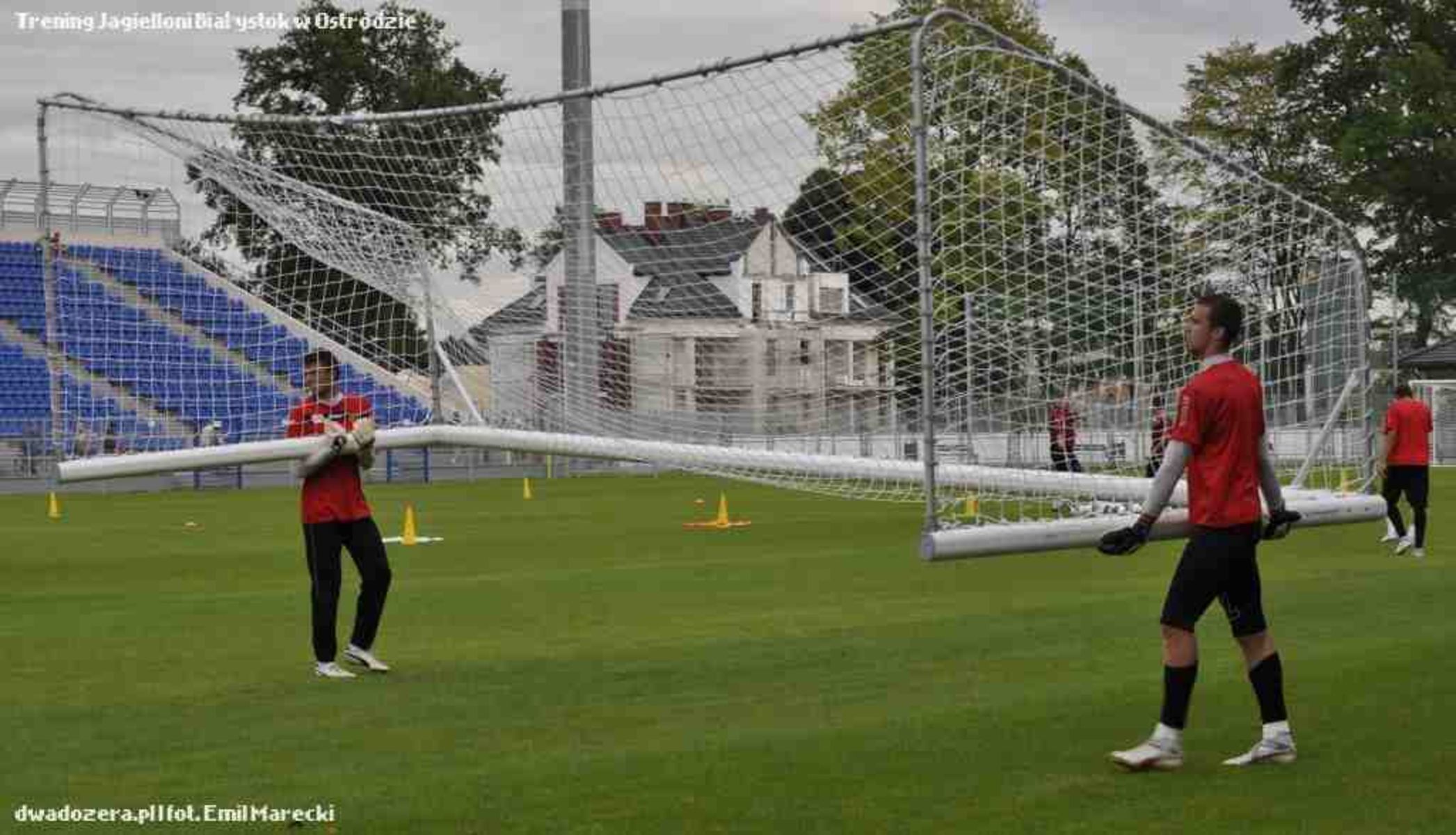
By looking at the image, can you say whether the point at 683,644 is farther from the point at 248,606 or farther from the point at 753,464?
the point at 248,606

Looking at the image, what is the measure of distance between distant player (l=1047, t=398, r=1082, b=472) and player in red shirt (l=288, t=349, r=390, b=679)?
4721mm

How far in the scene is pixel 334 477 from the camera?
13.1 meters

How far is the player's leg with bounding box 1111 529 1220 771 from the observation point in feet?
30.8

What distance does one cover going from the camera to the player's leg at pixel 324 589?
13.0m

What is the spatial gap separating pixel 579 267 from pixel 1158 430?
14.7 feet

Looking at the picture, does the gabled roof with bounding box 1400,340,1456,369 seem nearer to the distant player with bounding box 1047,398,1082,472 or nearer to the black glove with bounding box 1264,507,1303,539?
the distant player with bounding box 1047,398,1082,472

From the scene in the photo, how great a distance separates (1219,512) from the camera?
376 inches

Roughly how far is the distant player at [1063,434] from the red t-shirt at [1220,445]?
17.0 ft

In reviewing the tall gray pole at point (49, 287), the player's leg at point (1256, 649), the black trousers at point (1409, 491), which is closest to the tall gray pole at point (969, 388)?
the player's leg at point (1256, 649)

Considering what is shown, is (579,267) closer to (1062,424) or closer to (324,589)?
(1062,424)

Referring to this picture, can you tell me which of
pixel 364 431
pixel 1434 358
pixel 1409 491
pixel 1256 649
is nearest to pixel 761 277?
pixel 364 431

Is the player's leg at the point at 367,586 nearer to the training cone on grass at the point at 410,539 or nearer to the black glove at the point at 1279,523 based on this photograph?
the black glove at the point at 1279,523

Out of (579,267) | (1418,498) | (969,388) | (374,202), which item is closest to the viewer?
(969,388)

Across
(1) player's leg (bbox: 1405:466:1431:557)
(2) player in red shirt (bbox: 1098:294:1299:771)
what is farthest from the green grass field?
(1) player's leg (bbox: 1405:466:1431:557)
